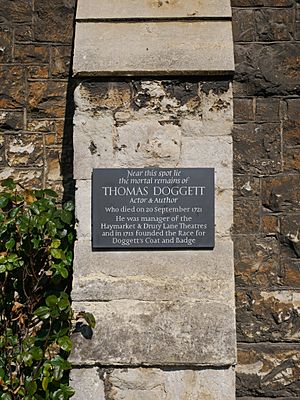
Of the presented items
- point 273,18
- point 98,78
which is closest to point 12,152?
point 98,78

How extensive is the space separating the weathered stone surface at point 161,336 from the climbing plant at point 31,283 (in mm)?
239

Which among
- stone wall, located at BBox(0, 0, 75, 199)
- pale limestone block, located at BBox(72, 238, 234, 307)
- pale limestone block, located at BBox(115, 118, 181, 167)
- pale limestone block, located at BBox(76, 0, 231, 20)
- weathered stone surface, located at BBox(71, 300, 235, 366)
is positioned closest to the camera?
weathered stone surface, located at BBox(71, 300, 235, 366)

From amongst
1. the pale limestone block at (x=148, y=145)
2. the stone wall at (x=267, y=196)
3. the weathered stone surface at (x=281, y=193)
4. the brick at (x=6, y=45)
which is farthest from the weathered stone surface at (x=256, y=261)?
the brick at (x=6, y=45)

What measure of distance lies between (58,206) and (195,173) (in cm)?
98

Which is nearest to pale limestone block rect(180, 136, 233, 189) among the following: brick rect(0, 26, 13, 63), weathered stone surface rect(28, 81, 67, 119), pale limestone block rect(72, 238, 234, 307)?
pale limestone block rect(72, 238, 234, 307)

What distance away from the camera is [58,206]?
3934 mm

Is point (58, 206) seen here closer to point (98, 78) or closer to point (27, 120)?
point (27, 120)

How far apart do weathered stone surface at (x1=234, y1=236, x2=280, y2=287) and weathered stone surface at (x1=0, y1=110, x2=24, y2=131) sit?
1.45 metres

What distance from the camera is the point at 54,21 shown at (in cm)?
405

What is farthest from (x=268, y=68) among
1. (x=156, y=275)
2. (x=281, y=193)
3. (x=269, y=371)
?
(x=269, y=371)

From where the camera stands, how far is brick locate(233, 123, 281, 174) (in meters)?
3.91

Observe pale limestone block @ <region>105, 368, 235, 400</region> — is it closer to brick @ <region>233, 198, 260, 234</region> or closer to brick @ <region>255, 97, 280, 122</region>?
brick @ <region>233, 198, 260, 234</region>

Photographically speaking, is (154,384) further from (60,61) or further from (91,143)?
(60,61)

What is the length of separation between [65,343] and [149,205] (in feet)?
2.56
